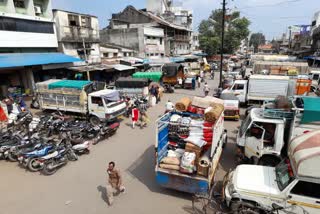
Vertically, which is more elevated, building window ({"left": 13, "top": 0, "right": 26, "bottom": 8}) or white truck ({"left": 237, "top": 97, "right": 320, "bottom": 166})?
building window ({"left": 13, "top": 0, "right": 26, "bottom": 8})

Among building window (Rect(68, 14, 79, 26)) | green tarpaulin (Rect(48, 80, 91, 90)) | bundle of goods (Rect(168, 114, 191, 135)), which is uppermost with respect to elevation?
building window (Rect(68, 14, 79, 26))

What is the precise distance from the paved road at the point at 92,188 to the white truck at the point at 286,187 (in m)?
1.60

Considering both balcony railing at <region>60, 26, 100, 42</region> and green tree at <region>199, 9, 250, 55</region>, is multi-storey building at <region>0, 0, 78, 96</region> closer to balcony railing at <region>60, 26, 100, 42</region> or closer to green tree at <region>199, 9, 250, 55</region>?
balcony railing at <region>60, 26, 100, 42</region>

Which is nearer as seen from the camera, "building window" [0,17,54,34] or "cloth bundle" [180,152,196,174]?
"cloth bundle" [180,152,196,174]

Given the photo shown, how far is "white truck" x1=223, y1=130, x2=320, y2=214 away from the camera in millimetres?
4410

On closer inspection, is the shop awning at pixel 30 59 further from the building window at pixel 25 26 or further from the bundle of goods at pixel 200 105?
the bundle of goods at pixel 200 105

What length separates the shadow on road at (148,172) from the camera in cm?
661

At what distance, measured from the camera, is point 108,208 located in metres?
6.00

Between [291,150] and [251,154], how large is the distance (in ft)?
7.26

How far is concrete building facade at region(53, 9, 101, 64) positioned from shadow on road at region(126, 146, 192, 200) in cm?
1743

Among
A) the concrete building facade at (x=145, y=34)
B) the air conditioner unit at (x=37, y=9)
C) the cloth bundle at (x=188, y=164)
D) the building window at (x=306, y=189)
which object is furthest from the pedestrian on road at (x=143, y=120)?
the concrete building facade at (x=145, y=34)

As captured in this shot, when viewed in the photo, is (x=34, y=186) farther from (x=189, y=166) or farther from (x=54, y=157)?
(x=189, y=166)

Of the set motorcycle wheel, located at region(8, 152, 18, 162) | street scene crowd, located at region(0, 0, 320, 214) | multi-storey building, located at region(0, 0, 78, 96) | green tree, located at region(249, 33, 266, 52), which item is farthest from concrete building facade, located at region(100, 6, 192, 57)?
green tree, located at region(249, 33, 266, 52)

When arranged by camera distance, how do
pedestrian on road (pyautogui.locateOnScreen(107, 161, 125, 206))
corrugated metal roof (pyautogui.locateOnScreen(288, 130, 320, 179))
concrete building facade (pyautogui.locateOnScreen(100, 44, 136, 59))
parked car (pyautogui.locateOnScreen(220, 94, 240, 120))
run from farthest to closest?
concrete building facade (pyautogui.locateOnScreen(100, 44, 136, 59)) < parked car (pyautogui.locateOnScreen(220, 94, 240, 120)) < pedestrian on road (pyautogui.locateOnScreen(107, 161, 125, 206)) < corrugated metal roof (pyautogui.locateOnScreen(288, 130, 320, 179))
